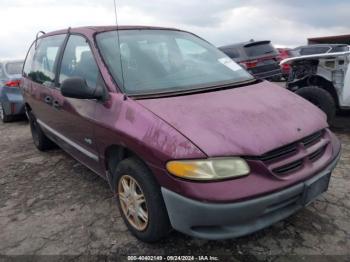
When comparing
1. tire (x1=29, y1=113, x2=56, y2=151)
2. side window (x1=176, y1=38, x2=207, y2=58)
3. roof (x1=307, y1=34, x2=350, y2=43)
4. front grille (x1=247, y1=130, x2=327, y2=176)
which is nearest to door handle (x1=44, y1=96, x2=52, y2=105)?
tire (x1=29, y1=113, x2=56, y2=151)

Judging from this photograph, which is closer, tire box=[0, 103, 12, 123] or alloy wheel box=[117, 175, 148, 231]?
alloy wheel box=[117, 175, 148, 231]

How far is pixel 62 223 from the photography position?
3.00 meters

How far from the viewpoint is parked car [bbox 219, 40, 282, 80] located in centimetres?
955

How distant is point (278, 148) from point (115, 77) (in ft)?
4.56

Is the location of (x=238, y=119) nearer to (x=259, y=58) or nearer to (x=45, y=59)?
(x=45, y=59)

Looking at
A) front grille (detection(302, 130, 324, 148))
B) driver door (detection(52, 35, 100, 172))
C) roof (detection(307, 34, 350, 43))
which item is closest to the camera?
front grille (detection(302, 130, 324, 148))

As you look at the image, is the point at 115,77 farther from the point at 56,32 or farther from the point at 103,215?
the point at 56,32

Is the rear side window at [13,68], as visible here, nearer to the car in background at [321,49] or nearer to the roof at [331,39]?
the car in background at [321,49]

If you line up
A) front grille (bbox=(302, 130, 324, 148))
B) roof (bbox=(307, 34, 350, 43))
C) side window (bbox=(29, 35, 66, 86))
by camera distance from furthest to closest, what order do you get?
roof (bbox=(307, 34, 350, 43)) → side window (bbox=(29, 35, 66, 86)) → front grille (bbox=(302, 130, 324, 148))

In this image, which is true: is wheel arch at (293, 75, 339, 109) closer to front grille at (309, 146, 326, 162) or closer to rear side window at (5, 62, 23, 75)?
front grille at (309, 146, 326, 162)

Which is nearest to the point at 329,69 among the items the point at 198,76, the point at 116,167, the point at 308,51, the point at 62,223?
the point at 198,76

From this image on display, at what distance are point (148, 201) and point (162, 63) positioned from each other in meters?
1.32

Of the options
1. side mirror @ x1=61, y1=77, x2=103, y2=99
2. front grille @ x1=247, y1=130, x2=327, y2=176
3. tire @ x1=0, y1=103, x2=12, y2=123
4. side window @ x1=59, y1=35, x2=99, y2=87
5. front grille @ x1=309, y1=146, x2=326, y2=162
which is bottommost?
tire @ x1=0, y1=103, x2=12, y2=123

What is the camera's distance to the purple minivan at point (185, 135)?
6.81 feet
